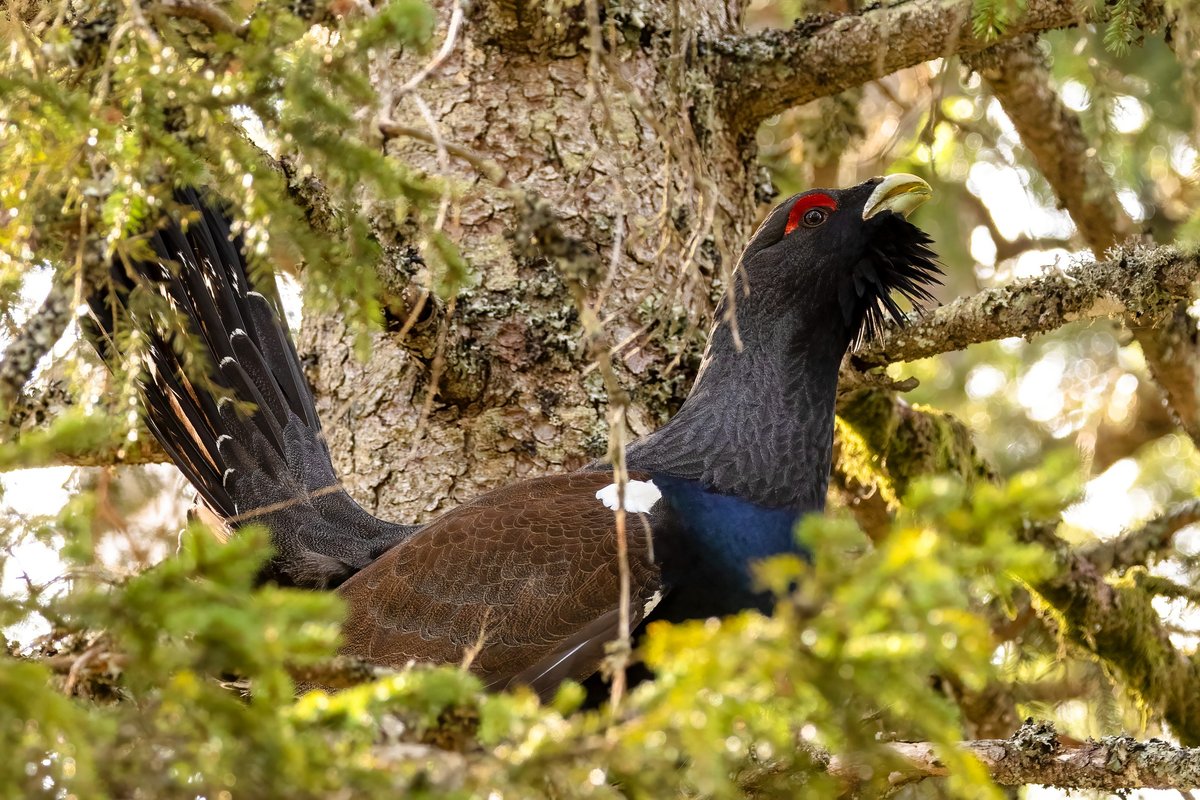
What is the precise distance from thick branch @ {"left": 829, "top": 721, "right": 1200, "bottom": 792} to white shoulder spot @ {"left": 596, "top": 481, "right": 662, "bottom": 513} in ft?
2.66

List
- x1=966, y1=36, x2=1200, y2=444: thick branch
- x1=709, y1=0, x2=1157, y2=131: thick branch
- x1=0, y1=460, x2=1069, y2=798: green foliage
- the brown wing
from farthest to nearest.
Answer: x1=966, y1=36, x2=1200, y2=444: thick branch
x1=709, y1=0, x2=1157, y2=131: thick branch
the brown wing
x1=0, y1=460, x2=1069, y2=798: green foliage

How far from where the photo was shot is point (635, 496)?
3.32 metres

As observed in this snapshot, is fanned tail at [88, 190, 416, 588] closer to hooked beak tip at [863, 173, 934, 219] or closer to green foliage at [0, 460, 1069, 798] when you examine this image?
hooked beak tip at [863, 173, 934, 219]

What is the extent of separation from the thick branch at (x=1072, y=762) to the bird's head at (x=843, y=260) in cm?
146

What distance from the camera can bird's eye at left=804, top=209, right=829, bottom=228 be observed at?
13.0 feet

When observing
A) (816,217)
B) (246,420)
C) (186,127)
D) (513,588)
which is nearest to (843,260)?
(816,217)

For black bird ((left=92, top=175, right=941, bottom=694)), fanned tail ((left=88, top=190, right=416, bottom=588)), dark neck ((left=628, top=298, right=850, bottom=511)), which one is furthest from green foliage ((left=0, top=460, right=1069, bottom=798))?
fanned tail ((left=88, top=190, right=416, bottom=588))

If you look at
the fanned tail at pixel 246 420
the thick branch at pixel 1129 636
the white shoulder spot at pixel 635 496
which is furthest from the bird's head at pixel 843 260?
the fanned tail at pixel 246 420

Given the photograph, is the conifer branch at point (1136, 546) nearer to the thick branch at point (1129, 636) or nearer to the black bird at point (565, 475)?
the thick branch at point (1129, 636)

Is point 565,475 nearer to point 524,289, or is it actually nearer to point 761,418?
point 761,418

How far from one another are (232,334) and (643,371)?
51.5 inches

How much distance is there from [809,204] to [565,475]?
1.20m

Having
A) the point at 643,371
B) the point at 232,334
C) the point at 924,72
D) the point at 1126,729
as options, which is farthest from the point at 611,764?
the point at 924,72

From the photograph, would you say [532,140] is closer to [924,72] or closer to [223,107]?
[223,107]
